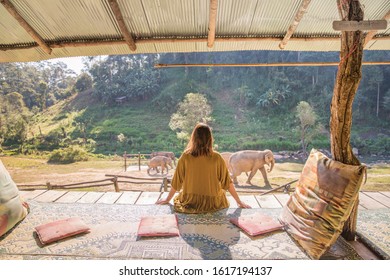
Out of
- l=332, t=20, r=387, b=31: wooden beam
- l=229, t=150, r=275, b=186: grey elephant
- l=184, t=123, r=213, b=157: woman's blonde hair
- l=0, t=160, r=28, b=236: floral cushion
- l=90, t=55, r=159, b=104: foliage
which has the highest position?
l=90, t=55, r=159, b=104: foliage

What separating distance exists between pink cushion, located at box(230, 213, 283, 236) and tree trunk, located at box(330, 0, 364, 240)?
540 mm

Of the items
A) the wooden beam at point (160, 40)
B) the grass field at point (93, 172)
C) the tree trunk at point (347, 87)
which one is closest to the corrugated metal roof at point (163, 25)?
the wooden beam at point (160, 40)

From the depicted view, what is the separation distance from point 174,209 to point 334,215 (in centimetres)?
133

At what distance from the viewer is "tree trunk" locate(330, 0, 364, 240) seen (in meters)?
1.94

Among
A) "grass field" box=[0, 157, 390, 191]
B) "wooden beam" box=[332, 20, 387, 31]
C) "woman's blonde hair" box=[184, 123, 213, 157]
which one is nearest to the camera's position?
"wooden beam" box=[332, 20, 387, 31]

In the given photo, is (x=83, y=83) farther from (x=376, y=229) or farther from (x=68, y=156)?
(x=376, y=229)

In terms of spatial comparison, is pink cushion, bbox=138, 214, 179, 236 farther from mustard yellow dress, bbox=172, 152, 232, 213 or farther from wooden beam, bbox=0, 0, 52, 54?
wooden beam, bbox=0, 0, 52, 54

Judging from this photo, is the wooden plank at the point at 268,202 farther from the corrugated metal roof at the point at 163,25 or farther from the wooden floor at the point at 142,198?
the corrugated metal roof at the point at 163,25

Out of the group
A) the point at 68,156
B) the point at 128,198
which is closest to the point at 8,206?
the point at 128,198

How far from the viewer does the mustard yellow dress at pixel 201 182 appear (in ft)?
7.56

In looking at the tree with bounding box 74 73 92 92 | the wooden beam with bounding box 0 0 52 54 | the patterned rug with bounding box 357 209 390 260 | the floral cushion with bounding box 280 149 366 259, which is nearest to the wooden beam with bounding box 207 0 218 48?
the floral cushion with bounding box 280 149 366 259

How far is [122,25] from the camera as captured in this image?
238cm

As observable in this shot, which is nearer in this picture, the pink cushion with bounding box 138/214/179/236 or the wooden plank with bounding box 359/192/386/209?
the pink cushion with bounding box 138/214/179/236

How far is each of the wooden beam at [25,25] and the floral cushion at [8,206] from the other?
1270mm
